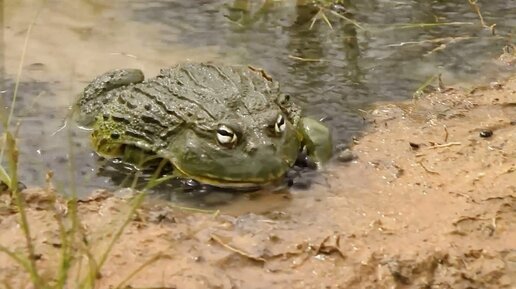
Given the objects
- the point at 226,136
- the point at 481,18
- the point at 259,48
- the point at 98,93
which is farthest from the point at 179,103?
the point at 481,18

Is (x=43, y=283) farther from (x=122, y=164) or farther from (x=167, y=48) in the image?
(x=167, y=48)

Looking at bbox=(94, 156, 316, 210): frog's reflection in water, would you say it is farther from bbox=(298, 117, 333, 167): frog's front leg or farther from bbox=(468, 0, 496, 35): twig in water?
bbox=(468, 0, 496, 35): twig in water

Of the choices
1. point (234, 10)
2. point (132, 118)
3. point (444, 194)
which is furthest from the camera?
point (234, 10)

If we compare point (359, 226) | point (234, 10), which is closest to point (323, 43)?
point (234, 10)

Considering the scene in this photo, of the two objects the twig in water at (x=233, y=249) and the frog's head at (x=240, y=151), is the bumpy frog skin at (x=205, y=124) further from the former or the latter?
the twig in water at (x=233, y=249)

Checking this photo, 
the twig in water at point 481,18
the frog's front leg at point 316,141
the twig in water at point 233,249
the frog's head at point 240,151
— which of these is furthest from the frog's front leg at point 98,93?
the twig in water at point 481,18

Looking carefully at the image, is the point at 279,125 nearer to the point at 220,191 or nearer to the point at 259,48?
the point at 220,191

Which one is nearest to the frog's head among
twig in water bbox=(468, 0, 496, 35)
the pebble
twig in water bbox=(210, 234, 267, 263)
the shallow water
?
the pebble
